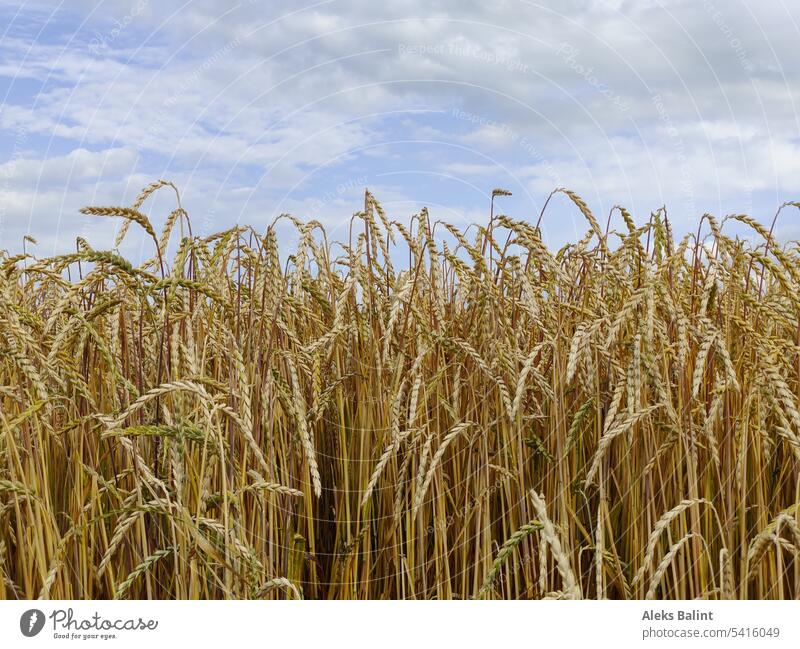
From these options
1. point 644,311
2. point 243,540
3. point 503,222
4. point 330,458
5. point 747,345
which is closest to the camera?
point 243,540

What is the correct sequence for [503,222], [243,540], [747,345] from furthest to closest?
[747,345]
[503,222]
[243,540]

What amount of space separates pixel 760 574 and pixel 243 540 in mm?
1403

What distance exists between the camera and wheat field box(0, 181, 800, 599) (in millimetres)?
1769

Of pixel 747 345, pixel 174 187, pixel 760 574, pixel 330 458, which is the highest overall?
pixel 174 187

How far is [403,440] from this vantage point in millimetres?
2230

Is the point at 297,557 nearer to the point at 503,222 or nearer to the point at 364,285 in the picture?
the point at 364,285

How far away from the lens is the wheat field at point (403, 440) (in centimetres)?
177

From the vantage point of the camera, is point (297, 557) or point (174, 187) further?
point (174, 187)

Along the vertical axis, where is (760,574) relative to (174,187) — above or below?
below

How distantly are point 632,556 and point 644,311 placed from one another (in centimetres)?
74

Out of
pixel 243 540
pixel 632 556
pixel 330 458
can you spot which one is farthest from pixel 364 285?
pixel 632 556

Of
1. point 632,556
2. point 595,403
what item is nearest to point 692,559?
point 632,556

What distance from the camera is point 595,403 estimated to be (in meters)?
2.05

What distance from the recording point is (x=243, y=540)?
5.75 feet
